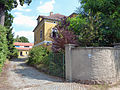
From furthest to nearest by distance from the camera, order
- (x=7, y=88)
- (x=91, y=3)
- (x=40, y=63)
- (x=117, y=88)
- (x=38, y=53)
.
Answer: (x=38, y=53), (x=40, y=63), (x=91, y=3), (x=117, y=88), (x=7, y=88)

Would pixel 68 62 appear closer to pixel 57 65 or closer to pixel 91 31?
pixel 57 65

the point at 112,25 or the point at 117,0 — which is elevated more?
the point at 117,0

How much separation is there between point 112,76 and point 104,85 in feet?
2.52

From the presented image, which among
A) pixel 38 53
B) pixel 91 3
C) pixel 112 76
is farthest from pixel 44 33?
pixel 112 76

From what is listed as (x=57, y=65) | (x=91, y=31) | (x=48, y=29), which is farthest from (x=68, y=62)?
(x=48, y=29)

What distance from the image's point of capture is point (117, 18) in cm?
750

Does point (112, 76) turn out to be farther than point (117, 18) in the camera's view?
No

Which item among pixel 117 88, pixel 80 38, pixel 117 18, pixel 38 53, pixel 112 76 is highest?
pixel 117 18

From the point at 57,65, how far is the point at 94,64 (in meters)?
2.86

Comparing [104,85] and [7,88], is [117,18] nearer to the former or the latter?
[104,85]

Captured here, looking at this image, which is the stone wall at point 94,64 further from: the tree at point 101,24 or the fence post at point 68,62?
the tree at point 101,24

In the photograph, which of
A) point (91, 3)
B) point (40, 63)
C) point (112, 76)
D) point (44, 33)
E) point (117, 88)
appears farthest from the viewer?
point (44, 33)

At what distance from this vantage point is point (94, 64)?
19.7 feet

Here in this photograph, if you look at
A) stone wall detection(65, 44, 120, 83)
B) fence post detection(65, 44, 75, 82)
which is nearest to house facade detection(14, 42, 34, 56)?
fence post detection(65, 44, 75, 82)
